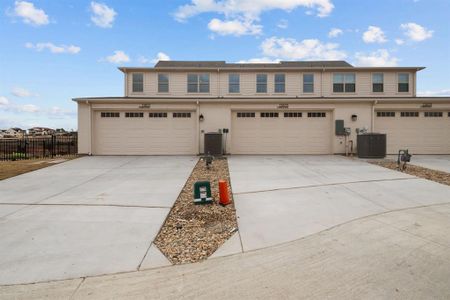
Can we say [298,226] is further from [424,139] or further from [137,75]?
[137,75]

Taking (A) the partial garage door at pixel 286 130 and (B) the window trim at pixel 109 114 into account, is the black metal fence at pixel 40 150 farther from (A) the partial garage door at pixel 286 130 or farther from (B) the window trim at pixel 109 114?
(A) the partial garage door at pixel 286 130

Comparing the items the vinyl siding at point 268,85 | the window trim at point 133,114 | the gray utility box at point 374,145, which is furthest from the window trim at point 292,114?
the window trim at point 133,114

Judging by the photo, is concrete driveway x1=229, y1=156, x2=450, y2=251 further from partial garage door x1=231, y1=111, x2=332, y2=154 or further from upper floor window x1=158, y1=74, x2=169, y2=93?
upper floor window x1=158, y1=74, x2=169, y2=93

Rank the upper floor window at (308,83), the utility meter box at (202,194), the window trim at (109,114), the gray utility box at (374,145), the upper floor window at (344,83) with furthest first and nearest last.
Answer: the upper floor window at (308,83) < the upper floor window at (344,83) < the window trim at (109,114) < the gray utility box at (374,145) < the utility meter box at (202,194)

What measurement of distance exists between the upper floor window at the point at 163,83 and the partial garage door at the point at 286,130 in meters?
6.11

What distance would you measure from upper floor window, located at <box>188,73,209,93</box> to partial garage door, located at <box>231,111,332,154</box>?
182 inches

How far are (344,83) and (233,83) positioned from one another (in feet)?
24.3

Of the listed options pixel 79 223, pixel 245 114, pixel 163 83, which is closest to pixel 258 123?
pixel 245 114

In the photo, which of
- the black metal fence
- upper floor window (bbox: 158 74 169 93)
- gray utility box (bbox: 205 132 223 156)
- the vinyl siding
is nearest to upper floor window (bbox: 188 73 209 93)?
the vinyl siding

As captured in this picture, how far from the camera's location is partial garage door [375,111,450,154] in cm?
1449

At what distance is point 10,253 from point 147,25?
44.4 feet

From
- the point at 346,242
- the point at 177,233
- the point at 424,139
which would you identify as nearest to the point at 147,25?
the point at 177,233

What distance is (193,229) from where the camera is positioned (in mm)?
4250

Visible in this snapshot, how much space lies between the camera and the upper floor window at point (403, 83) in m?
18.0
